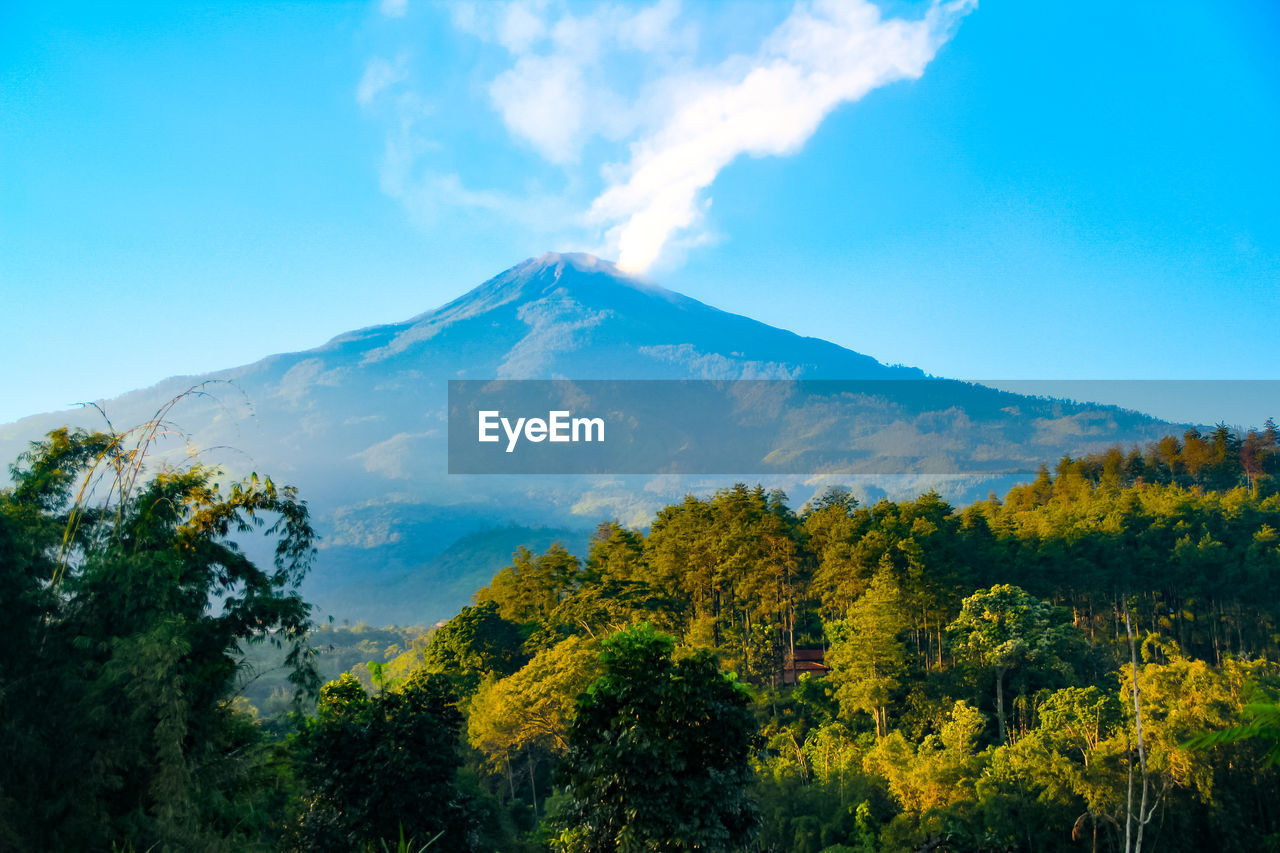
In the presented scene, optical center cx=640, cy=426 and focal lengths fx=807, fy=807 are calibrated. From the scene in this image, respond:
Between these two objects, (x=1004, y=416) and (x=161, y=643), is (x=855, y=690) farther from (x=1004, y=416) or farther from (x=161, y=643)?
(x=1004, y=416)

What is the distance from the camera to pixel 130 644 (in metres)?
10.3

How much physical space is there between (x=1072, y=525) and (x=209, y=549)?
34561 millimetres

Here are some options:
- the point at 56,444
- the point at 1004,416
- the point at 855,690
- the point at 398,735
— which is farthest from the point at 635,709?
the point at 1004,416

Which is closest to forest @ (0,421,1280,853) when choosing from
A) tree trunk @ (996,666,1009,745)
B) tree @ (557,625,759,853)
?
tree @ (557,625,759,853)

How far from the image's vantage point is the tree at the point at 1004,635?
85.2 feet

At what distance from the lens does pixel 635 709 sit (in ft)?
33.5

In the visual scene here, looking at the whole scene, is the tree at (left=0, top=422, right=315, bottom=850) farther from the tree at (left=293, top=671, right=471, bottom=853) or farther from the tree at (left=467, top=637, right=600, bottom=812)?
the tree at (left=467, top=637, right=600, bottom=812)

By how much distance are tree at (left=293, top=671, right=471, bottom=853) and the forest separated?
0.16ft

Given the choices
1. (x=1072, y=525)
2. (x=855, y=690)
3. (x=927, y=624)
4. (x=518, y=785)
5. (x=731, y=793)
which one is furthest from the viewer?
(x=1072, y=525)

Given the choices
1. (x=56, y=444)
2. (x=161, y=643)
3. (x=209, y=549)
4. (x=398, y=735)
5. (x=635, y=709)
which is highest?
(x=56, y=444)

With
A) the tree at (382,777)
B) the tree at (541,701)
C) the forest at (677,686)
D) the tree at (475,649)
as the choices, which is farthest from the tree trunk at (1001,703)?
the tree at (382,777)

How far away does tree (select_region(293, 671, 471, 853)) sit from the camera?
12.5 m

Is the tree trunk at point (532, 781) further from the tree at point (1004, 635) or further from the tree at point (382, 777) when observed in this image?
the tree at point (1004, 635)

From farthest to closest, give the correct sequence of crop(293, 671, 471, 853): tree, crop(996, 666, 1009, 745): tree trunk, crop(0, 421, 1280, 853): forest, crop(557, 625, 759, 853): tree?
crop(996, 666, 1009, 745): tree trunk, crop(293, 671, 471, 853): tree, crop(0, 421, 1280, 853): forest, crop(557, 625, 759, 853): tree
